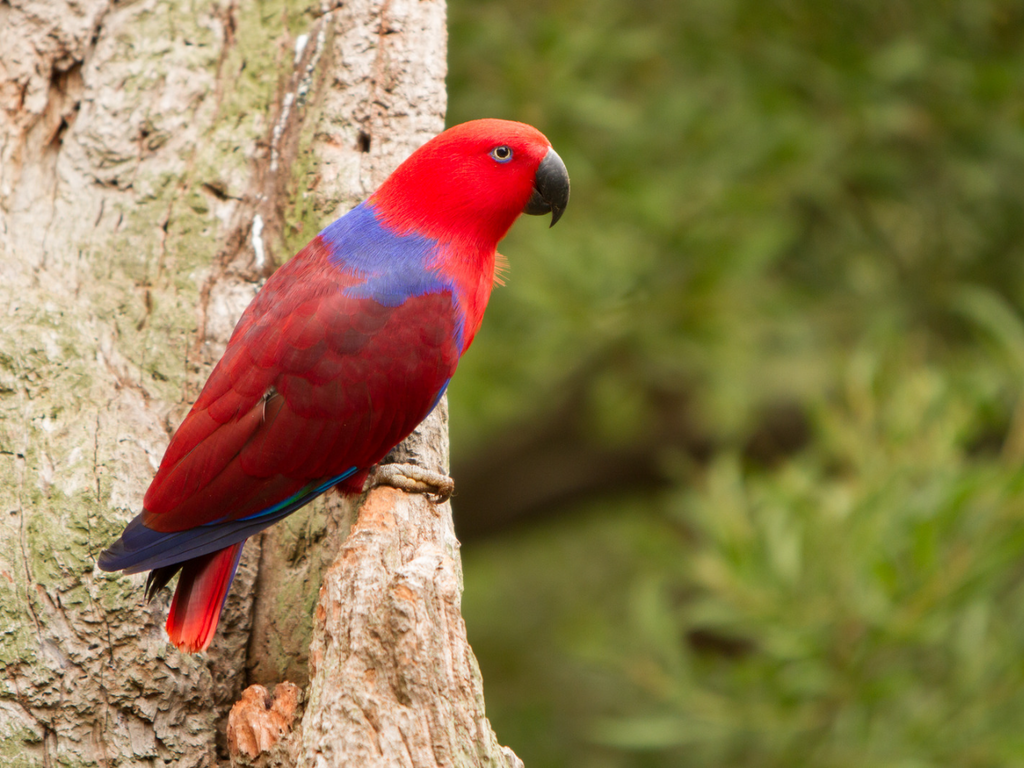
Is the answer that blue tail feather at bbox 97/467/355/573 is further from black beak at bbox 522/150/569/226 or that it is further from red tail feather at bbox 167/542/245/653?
black beak at bbox 522/150/569/226

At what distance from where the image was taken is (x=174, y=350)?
8.66 feet

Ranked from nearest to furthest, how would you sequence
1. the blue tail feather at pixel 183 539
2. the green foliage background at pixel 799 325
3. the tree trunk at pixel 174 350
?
the tree trunk at pixel 174 350 < the blue tail feather at pixel 183 539 < the green foliage background at pixel 799 325

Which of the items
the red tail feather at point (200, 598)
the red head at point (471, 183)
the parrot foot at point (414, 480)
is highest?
the red head at point (471, 183)

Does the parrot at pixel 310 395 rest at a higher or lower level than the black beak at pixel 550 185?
lower

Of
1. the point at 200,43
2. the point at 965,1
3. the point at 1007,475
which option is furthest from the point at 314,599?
the point at 965,1

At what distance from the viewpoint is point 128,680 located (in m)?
2.15

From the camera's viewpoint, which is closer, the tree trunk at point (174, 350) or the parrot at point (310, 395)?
the tree trunk at point (174, 350)

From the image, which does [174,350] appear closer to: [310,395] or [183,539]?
[310,395]

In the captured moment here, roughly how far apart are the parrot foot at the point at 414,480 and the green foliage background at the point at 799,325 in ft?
5.88

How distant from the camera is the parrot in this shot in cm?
219

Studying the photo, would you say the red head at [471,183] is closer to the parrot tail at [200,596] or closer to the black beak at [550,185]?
the black beak at [550,185]

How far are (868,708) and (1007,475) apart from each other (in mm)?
1009

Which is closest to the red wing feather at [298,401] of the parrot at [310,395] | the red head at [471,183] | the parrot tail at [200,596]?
the parrot at [310,395]

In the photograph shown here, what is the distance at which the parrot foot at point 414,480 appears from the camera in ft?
7.56
